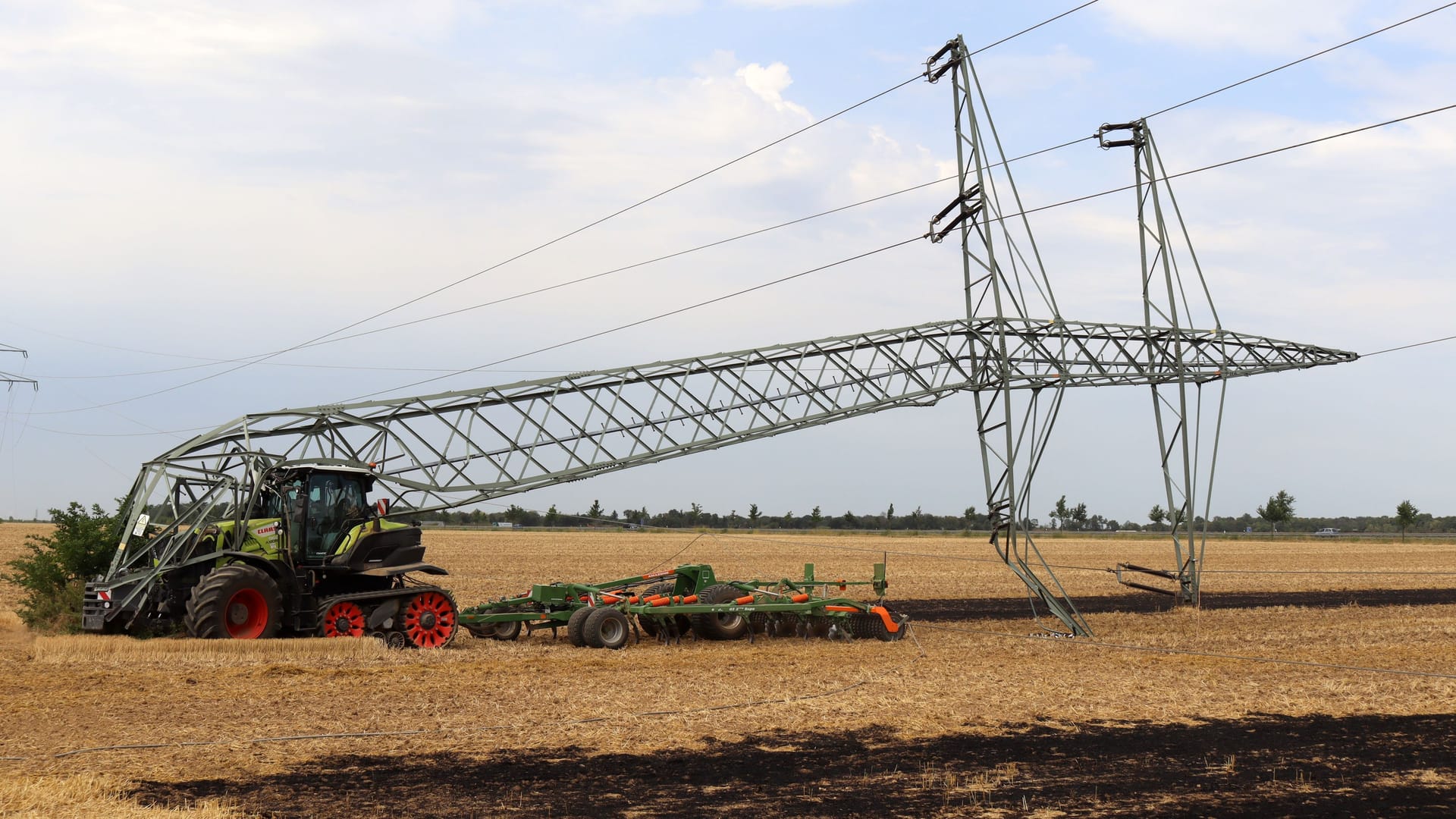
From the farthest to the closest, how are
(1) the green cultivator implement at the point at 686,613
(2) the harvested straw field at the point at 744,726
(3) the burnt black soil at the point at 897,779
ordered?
(1) the green cultivator implement at the point at 686,613
(2) the harvested straw field at the point at 744,726
(3) the burnt black soil at the point at 897,779

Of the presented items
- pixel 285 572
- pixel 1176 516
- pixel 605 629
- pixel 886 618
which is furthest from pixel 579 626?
pixel 1176 516

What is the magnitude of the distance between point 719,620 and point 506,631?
374 cm

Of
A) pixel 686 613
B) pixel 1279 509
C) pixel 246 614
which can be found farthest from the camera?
pixel 1279 509

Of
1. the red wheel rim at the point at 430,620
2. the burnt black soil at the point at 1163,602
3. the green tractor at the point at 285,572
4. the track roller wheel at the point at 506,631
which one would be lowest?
the burnt black soil at the point at 1163,602

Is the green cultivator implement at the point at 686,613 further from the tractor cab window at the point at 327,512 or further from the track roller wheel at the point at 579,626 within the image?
the tractor cab window at the point at 327,512

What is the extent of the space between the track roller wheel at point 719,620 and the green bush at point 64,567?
32.6ft

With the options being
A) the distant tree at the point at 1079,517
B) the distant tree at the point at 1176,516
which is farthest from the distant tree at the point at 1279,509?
the distant tree at the point at 1176,516

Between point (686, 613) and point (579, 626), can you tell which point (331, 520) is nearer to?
point (579, 626)

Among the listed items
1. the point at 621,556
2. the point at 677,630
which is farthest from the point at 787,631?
the point at 621,556

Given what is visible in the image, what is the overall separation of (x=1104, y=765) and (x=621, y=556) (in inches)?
1643

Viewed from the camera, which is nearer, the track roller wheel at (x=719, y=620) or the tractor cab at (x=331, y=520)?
the tractor cab at (x=331, y=520)

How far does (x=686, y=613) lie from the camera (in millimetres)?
19703

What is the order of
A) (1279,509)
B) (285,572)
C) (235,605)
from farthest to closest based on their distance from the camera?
(1279,509) → (285,572) → (235,605)

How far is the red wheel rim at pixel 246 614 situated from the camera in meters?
17.2
